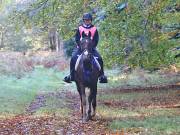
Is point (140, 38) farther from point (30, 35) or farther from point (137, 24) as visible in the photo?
point (30, 35)

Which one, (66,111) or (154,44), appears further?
(154,44)

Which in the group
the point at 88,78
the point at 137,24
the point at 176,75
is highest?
the point at 137,24

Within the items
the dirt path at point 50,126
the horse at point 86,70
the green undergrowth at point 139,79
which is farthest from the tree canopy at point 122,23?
the green undergrowth at point 139,79

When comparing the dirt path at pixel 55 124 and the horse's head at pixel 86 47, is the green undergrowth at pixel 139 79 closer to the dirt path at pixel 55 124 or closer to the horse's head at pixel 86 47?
the dirt path at pixel 55 124

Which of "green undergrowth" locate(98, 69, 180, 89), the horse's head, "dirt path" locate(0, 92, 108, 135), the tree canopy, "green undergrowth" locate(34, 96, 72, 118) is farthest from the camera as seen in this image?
"green undergrowth" locate(98, 69, 180, 89)

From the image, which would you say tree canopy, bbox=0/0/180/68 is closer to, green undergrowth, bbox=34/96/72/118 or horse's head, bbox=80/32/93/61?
green undergrowth, bbox=34/96/72/118

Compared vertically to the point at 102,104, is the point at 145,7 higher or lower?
higher

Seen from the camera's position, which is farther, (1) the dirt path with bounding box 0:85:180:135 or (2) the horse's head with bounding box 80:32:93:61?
(2) the horse's head with bounding box 80:32:93:61

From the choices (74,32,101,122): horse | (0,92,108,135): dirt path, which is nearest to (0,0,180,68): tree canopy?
(74,32,101,122): horse

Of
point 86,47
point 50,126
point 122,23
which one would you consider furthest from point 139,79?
point 50,126

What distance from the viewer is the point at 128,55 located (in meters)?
21.5

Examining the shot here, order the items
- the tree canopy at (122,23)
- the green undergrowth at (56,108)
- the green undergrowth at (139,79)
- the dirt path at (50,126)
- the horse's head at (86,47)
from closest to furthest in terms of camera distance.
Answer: the dirt path at (50,126)
the horse's head at (86,47)
the green undergrowth at (56,108)
the tree canopy at (122,23)
the green undergrowth at (139,79)

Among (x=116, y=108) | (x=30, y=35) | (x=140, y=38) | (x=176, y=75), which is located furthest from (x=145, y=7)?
(x=30, y=35)

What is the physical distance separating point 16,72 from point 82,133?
25419mm
